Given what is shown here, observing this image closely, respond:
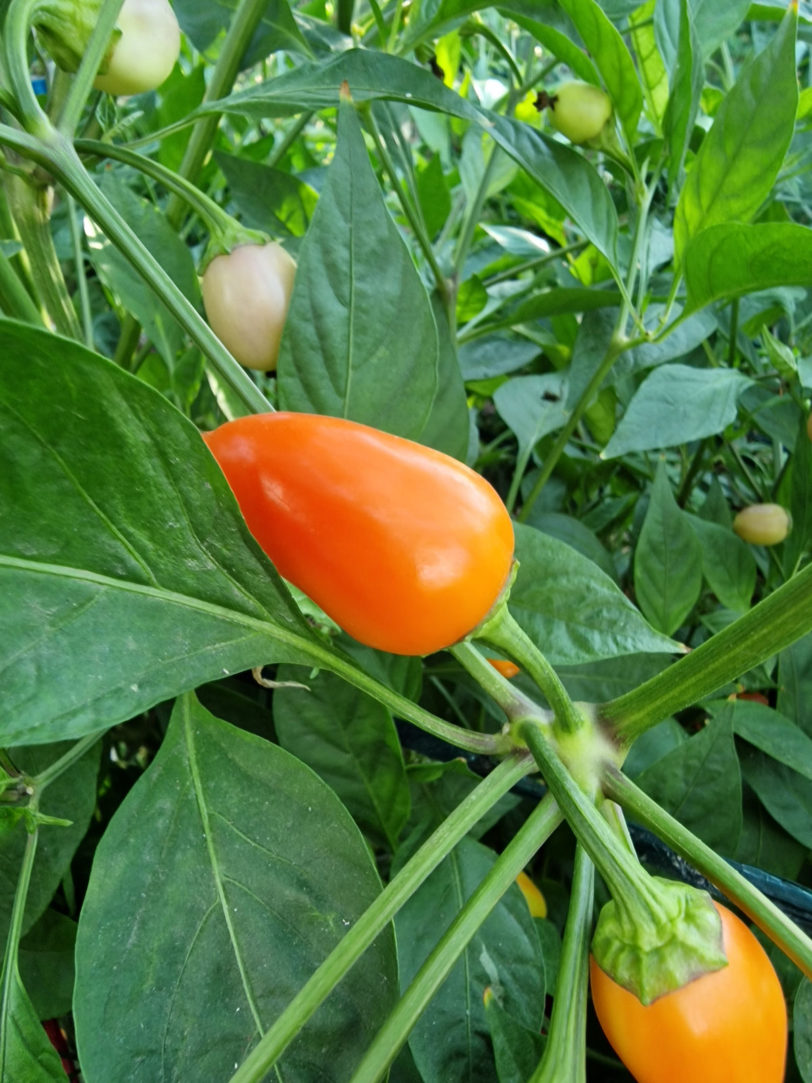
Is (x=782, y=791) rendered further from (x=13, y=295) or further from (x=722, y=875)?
(x=13, y=295)

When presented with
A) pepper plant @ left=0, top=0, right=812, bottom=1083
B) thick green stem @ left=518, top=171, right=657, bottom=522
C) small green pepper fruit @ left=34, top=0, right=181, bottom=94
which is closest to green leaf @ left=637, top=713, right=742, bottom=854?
pepper plant @ left=0, top=0, right=812, bottom=1083

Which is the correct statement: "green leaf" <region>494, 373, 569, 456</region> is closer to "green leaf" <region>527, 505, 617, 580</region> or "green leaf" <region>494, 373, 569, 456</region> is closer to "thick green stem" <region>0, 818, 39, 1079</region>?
"green leaf" <region>527, 505, 617, 580</region>

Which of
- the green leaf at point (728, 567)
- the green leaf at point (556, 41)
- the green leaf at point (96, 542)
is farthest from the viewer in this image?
the green leaf at point (728, 567)

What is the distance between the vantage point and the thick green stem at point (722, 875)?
0.92ft

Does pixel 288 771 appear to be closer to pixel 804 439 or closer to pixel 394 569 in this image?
pixel 394 569

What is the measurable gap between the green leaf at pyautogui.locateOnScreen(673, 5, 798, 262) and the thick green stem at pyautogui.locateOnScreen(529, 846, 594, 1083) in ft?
1.01

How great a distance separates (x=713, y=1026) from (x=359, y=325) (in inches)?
12.2

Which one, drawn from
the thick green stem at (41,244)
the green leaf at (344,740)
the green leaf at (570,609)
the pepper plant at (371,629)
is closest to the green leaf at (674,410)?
the pepper plant at (371,629)

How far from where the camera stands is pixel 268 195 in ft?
1.96

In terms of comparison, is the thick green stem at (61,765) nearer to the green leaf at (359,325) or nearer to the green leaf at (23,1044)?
the green leaf at (23,1044)

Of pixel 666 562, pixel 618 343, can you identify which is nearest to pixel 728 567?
pixel 666 562

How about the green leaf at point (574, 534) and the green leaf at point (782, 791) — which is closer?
the green leaf at point (782, 791)

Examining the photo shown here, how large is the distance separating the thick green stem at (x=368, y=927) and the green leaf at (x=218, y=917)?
23mm

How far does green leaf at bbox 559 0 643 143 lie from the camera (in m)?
0.41
